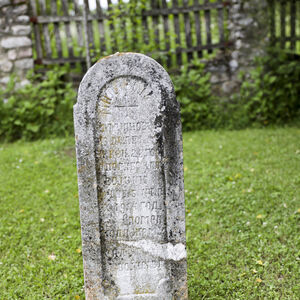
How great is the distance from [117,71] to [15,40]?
5.17 metres

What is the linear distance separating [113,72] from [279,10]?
6.05 metres

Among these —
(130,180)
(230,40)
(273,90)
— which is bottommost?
(273,90)

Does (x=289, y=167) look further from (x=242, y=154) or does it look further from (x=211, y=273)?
(x=211, y=273)

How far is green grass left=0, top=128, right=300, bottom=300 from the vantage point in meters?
3.24

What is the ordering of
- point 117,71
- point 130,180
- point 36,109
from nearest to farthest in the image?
point 117,71
point 130,180
point 36,109

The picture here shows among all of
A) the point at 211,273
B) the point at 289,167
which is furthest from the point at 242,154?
the point at 211,273

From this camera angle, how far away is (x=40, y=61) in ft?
23.9

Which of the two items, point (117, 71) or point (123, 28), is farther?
point (123, 28)

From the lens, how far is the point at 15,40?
7.02 metres

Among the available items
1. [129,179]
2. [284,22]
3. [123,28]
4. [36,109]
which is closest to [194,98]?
[123,28]

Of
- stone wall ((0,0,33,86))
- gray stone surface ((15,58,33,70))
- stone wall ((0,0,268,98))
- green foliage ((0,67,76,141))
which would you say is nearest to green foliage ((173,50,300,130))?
stone wall ((0,0,268,98))

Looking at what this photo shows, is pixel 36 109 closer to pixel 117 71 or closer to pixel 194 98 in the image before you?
pixel 194 98

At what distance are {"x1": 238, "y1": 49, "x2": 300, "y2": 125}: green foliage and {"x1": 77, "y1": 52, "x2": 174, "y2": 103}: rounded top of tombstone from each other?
4.89 meters

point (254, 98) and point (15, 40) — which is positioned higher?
point (15, 40)
